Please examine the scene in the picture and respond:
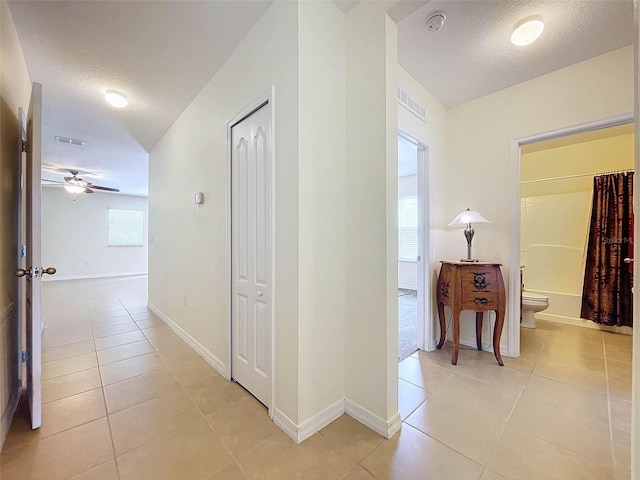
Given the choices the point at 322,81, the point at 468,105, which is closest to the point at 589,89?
the point at 468,105

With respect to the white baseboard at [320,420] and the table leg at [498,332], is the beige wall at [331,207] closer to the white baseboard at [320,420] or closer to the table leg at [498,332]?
the white baseboard at [320,420]

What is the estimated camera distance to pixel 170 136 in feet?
11.0

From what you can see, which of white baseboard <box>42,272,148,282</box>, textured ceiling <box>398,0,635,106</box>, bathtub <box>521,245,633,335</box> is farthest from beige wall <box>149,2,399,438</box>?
white baseboard <box>42,272,148,282</box>

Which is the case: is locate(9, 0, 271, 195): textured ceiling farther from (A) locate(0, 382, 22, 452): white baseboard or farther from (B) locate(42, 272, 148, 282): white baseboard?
(B) locate(42, 272, 148, 282): white baseboard

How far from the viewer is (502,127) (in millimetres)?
2598

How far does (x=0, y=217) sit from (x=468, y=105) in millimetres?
3964

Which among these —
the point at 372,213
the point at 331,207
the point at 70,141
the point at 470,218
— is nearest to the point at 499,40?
the point at 470,218

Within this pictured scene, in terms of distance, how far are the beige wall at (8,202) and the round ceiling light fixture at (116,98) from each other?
2.06 ft

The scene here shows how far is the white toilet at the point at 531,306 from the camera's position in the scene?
3.14 metres

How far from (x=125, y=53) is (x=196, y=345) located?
8.75 ft

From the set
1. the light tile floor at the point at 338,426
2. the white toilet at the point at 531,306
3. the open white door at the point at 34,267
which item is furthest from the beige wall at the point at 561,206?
the open white door at the point at 34,267

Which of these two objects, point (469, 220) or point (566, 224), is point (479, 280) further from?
point (566, 224)

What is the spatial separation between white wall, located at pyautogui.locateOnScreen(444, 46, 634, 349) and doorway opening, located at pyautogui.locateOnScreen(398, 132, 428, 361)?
224 mm

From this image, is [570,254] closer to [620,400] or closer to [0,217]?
[620,400]
